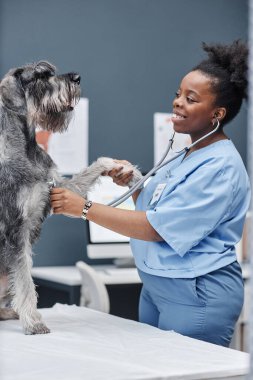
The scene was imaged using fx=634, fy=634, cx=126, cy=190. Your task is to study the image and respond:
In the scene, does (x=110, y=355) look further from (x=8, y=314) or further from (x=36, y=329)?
(x=8, y=314)

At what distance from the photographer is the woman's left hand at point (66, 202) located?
1.75m

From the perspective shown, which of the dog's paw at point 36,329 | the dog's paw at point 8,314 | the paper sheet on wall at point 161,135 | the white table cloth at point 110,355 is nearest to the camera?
the white table cloth at point 110,355

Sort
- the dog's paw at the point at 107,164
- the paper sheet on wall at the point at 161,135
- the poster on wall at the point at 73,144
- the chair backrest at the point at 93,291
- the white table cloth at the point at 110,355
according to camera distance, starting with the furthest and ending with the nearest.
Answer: the paper sheet on wall at the point at 161,135 < the poster on wall at the point at 73,144 < the chair backrest at the point at 93,291 < the dog's paw at the point at 107,164 < the white table cloth at the point at 110,355

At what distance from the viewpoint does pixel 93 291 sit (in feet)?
9.55

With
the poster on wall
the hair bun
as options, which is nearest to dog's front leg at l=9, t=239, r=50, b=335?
the hair bun

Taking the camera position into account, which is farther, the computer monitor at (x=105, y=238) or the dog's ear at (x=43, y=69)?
the computer monitor at (x=105, y=238)

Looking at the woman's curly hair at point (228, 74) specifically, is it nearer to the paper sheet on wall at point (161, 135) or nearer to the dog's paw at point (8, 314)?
the dog's paw at point (8, 314)

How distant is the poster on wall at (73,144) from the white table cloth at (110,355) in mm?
1973

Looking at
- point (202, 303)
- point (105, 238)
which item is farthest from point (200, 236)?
point (105, 238)

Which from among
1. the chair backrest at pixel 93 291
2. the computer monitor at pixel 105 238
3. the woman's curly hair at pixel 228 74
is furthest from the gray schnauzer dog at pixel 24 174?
the computer monitor at pixel 105 238

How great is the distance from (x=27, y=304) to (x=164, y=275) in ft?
1.25

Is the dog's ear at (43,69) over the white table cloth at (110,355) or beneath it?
over

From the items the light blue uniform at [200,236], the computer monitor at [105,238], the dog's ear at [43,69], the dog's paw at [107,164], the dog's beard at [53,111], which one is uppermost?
the dog's ear at [43,69]

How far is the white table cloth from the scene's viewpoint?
1208 mm
